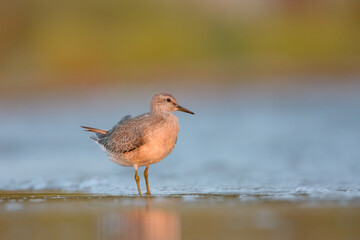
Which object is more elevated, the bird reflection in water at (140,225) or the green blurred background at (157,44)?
the green blurred background at (157,44)

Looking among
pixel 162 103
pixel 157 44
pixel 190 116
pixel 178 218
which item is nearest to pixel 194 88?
pixel 157 44

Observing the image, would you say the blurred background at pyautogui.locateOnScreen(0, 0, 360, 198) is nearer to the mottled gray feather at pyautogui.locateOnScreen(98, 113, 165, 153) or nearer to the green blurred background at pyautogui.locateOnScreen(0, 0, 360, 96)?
the green blurred background at pyautogui.locateOnScreen(0, 0, 360, 96)

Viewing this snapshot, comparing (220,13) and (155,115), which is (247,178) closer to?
(155,115)

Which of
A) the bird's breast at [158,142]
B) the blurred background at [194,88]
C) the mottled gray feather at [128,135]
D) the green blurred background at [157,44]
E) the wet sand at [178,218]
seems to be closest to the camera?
the wet sand at [178,218]

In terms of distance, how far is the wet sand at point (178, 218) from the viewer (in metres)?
5.43

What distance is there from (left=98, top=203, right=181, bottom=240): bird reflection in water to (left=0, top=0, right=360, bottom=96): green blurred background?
1475 cm

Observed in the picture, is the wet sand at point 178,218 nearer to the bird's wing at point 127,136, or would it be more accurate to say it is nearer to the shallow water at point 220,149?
the shallow water at point 220,149

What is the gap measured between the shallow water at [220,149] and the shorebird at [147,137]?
397mm

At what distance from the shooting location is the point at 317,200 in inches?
260

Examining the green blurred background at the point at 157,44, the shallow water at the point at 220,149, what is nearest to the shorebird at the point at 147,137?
the shallow water at the point at 220,149

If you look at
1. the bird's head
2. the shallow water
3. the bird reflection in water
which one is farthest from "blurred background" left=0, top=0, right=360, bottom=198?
the bird reflection in water

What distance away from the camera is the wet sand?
543cm

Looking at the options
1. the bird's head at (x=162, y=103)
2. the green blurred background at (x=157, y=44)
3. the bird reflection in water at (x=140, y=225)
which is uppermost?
the green blurred background at (x=157, y=44)

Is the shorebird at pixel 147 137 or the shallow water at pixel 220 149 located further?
the shallow water at pixel 220 149
